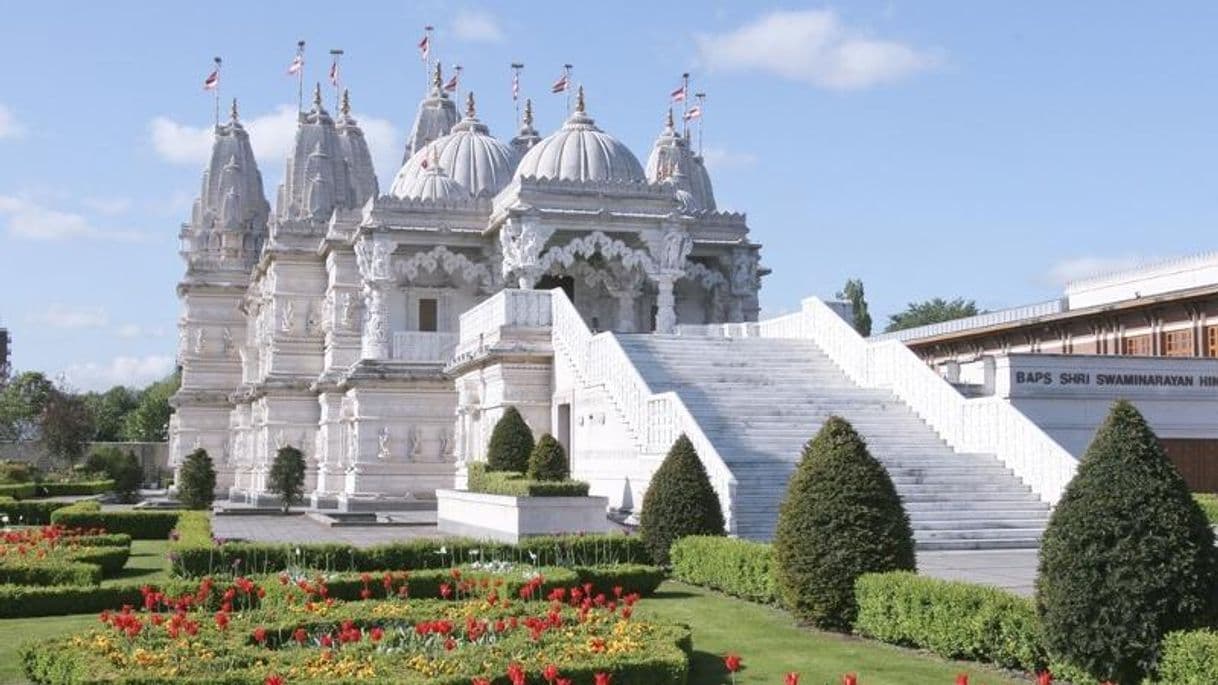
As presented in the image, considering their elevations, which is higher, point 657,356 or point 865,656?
point 657,356

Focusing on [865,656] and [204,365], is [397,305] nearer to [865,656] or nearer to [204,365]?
[204,365]

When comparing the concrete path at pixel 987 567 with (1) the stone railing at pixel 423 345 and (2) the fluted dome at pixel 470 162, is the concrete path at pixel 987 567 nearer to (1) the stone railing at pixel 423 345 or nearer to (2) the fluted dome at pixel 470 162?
(1) the stone railing at pixel 423 345

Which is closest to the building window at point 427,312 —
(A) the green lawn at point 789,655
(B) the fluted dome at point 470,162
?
(B) the fluted dome at point 470,162

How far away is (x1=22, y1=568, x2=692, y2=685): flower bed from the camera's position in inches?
442

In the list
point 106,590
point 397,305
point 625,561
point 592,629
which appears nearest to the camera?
point 592,629

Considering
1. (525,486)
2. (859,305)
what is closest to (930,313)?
(859,305)

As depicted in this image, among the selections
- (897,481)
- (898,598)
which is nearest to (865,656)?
(898,598)

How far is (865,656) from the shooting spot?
13.7m

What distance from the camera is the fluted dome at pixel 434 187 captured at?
47.9 meters

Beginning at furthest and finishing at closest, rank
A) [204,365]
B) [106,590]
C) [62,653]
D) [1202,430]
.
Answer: [204,365]
[1202,430]
[106,590]
[62,653]

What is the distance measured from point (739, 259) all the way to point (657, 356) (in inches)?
708

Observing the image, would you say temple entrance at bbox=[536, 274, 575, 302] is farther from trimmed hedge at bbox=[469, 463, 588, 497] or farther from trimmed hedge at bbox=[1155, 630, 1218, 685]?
trimmed hedge at bbox=[1155, 630, 1218, 685]

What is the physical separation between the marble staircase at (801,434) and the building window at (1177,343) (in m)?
9.99

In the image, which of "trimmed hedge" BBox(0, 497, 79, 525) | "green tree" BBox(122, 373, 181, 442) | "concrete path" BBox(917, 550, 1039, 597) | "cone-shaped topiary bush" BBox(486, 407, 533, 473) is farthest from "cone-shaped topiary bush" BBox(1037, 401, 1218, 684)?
"green tree" BBox(122, 373, 181, 442)
